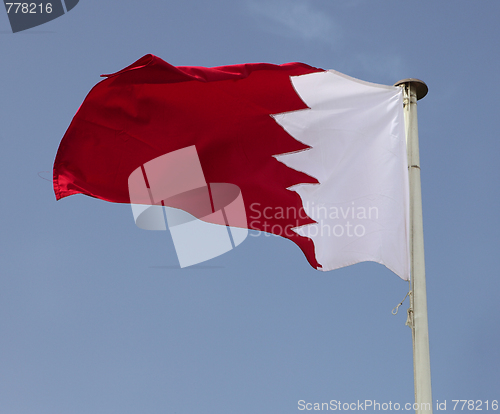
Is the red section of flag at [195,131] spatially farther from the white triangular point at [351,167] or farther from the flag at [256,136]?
the white triangular point at [351,167]

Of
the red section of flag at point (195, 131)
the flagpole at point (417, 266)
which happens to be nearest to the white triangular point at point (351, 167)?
the flagpole at point (417, 266)

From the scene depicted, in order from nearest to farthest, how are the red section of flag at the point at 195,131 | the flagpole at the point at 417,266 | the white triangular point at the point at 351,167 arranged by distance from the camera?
1. the flagpole at the point at 417,266
2. the white triangular point at the point at 351,167
3. the red section of flag at the point at 195,131

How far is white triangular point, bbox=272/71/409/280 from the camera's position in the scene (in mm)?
9727

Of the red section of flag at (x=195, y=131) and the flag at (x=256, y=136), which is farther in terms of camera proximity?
the red section of flag at (x=195, y=131)

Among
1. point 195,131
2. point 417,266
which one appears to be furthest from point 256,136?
point 417,266

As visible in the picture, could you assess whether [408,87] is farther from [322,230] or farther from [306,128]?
[322,230]

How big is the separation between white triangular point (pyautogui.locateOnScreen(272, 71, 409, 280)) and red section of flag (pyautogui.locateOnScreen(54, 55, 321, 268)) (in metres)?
0.27

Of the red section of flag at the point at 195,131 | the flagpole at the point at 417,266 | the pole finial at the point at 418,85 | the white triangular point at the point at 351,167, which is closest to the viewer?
the flagpole at the point at 417,266

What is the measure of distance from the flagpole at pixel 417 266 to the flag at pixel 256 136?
0.19m

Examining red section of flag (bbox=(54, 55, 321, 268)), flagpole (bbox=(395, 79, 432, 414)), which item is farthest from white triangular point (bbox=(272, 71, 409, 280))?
red section of flag (bbox=(54, 55, 321, 268))

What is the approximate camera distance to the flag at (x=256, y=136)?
1030 cm

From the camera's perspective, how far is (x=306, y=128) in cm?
1078

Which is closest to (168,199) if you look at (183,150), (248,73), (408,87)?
(183,150)

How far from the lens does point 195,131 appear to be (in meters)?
11.0
